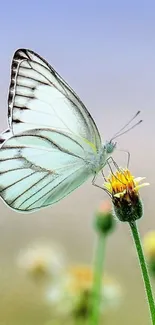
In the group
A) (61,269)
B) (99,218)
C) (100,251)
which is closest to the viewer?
(100,251)

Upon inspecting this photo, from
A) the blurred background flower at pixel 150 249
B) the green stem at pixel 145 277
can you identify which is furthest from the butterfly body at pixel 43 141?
Answer: the green stem at pixel 145 277

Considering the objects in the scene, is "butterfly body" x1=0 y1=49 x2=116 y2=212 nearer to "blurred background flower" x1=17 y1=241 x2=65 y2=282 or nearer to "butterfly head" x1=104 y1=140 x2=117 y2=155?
"butterfly head" x1=104 y1=140 x2=117 y2=155

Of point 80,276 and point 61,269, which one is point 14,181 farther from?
point 61,269

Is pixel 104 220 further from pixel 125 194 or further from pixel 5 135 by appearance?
pixel 125 194

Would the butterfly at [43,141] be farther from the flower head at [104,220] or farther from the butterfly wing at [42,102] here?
the flower head at [104,220]

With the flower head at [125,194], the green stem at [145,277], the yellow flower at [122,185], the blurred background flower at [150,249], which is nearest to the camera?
the green stem at [145,277]

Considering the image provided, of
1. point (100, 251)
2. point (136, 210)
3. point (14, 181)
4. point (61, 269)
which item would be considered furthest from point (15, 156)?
point (61, 269)

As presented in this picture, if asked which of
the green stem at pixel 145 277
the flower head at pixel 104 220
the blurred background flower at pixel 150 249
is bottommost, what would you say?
the blurred background flower at pixel 150 249

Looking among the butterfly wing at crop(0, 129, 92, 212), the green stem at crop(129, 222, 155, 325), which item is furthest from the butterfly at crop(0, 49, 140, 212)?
the green stem at crop(129, 222, 155, 325)

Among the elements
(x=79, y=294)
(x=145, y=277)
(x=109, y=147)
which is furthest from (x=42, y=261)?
(x=145, y=277)
